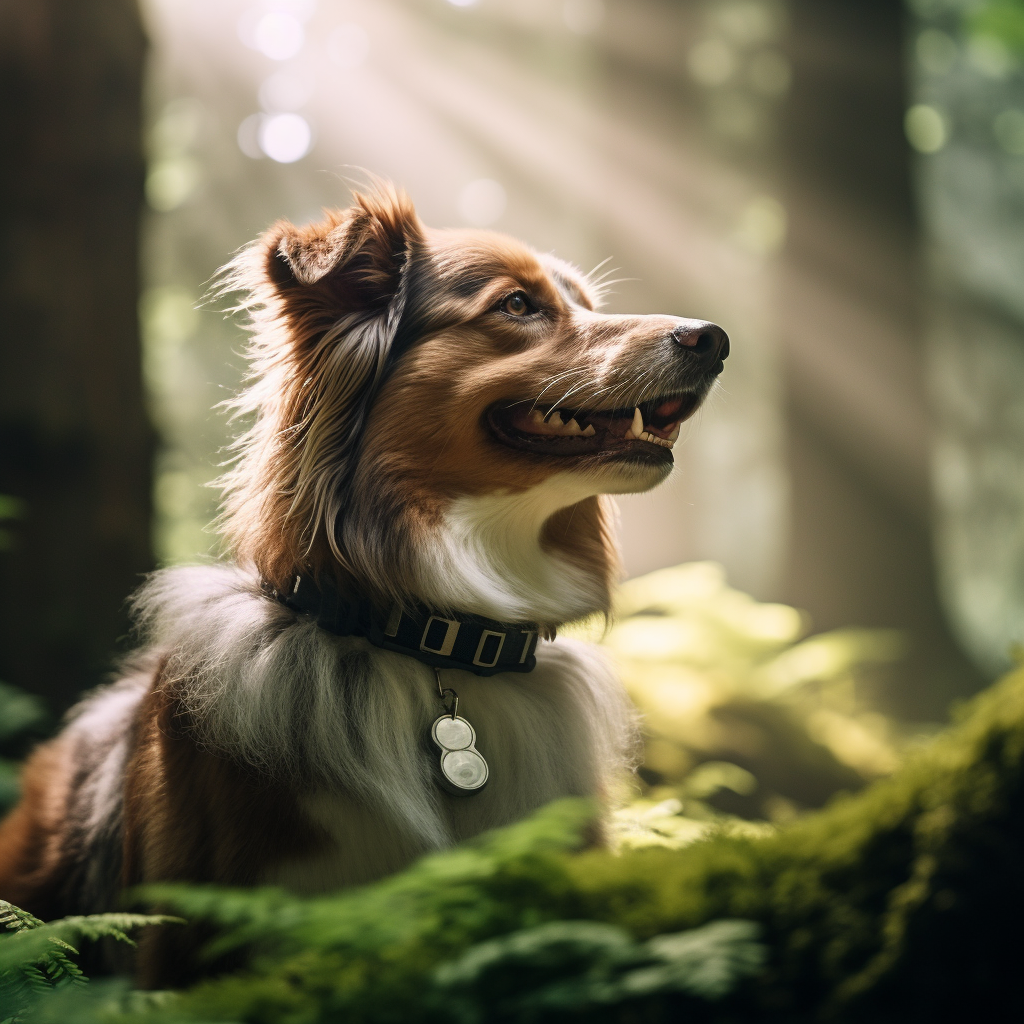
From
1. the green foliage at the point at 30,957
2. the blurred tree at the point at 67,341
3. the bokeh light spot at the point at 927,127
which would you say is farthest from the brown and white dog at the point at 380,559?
the bokeh light spot at the point at 927,127

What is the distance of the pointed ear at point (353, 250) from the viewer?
2.73 metres

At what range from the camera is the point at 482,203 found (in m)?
19.6

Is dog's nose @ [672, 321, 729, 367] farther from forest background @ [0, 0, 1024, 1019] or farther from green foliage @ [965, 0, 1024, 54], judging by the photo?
green foliage @ [965, 0, 1024, 54]

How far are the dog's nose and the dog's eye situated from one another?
0.55 m

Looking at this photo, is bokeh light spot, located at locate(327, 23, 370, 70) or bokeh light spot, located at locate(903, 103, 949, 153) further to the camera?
bokeh light spot, located at locate(327, 23, 370, 70)

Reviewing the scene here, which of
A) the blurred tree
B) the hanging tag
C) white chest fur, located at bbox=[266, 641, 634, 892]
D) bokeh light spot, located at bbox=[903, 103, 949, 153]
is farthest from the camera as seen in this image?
bokeh light spot, located at bbox=[903, 103, 949, 153]

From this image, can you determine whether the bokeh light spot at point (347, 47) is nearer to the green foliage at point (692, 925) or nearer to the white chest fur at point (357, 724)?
the white chest fur at point (357, 724)

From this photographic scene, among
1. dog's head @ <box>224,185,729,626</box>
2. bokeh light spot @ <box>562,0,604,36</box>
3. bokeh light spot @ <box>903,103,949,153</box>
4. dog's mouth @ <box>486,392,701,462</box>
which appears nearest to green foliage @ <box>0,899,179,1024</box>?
dog's head @ <box>224,185,729,626</box>

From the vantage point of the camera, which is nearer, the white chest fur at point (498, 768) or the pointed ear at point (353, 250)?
the white chest fur at point (498, 768)

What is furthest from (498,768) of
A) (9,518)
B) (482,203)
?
(482,203)

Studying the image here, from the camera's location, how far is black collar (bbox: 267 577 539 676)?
269 cm

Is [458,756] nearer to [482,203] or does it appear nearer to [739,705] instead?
[739,705]

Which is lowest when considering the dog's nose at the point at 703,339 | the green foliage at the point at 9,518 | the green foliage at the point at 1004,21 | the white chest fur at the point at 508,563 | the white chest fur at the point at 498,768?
the white chest fur at the point at 498,768

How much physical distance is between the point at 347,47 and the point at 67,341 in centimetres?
1234
